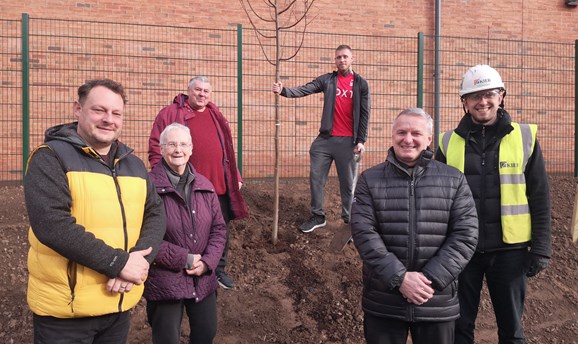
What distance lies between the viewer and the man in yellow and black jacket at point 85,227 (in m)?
2.31

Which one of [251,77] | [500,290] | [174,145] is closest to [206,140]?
[174,145]

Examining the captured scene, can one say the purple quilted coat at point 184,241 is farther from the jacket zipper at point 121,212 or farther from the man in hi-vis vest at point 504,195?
the man in hi-vis vest at point 504,195

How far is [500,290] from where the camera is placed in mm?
3338

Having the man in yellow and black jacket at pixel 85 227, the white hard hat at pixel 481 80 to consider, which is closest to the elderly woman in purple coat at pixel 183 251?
the man in yellow and black jacket at pixel 85 227

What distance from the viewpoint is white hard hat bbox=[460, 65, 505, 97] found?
3256mm

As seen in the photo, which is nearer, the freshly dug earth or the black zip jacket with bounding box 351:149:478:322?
the black zip jacket with bounding box 351:149:478:322

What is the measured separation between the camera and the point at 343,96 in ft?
19.6

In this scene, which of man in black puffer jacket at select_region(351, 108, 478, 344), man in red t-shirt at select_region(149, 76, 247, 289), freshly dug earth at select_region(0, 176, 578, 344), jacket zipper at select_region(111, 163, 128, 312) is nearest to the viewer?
jacket zipper at select_region(111, 163, 128, 312)

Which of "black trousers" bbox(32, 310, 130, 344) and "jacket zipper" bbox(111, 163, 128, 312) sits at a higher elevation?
"jacket zipper" bbox(111, 163, 128, 312)

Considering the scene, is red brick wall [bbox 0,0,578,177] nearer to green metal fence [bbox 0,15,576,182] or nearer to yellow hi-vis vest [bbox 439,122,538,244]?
green metal fence [bbox 0,15,576,182]

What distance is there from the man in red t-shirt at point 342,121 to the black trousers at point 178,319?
300 cm

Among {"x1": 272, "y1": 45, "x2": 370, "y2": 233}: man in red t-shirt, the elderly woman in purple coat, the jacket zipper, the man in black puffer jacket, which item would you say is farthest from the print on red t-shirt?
the jacket zipper

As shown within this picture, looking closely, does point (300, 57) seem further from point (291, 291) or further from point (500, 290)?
point (500, 290)

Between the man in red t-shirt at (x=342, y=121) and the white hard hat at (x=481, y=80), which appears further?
the man in red t-shirt at (x=342, y=121)
